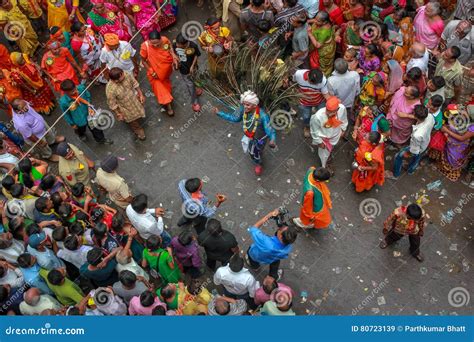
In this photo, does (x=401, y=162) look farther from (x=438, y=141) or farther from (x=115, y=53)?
(x=115, y=53)

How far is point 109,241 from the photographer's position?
7.71 m

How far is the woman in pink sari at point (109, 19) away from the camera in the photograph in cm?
1006

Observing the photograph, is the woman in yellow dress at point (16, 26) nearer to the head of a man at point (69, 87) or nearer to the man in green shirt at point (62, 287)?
the head of a man at point (69, 87)

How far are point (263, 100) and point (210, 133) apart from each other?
153cm

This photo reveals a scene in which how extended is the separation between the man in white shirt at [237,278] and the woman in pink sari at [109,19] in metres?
4.57

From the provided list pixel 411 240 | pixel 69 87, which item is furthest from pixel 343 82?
pixel 69 87

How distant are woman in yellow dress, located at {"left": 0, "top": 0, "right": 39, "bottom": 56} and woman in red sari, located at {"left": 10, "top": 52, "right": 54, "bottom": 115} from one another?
92 cm

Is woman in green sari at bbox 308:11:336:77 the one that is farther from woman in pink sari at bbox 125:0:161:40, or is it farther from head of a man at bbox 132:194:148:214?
head of a man at bbox 132:194:148:214

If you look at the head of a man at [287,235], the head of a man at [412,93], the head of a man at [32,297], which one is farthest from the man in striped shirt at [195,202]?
the head of a man at [412,93]

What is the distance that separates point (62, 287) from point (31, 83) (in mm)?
3645

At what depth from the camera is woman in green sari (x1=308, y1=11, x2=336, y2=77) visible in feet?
30.2

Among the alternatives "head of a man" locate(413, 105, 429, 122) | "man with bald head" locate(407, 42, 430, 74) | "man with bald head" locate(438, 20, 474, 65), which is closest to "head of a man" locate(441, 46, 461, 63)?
"man with bald head" locate(407, 42, 430, 74)

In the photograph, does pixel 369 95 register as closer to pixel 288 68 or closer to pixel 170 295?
pixel 288 68

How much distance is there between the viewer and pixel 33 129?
30.1 feet
